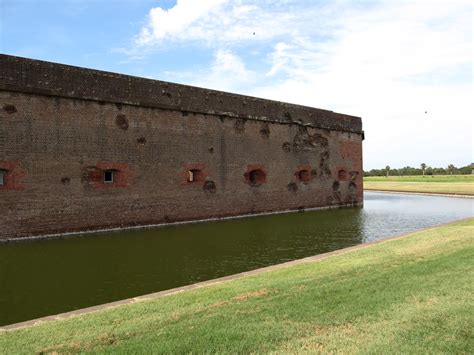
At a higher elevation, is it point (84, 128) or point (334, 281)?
point (84, 128)

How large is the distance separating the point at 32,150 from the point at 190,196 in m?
5.65

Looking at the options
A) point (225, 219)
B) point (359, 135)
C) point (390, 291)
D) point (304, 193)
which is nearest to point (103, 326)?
point (390, 291)

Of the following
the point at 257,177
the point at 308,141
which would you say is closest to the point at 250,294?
the point at 257,177

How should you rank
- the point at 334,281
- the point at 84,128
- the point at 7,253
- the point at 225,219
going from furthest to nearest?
the point at 225,219 < the point at 84,128 < the point at 7,253 < the point at 334,281

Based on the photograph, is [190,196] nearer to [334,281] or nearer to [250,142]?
[250,142]

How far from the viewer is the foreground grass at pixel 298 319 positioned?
3406 mm

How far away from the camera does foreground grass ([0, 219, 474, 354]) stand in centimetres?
341

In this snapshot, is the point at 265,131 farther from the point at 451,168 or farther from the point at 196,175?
the point at 451,168

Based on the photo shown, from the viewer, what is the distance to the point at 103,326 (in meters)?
4.26

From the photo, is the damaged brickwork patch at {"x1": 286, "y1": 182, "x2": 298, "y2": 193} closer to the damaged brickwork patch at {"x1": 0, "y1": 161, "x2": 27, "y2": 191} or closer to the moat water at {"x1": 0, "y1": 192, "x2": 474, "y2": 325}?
the moat water at {"x1": 0, "y1": 192, "x2": 474, "y2": 325}

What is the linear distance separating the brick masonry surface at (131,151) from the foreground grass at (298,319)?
25.8 feet

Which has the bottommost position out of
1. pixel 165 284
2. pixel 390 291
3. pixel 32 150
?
pixel 165 284

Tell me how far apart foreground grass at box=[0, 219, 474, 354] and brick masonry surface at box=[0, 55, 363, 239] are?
7.88m

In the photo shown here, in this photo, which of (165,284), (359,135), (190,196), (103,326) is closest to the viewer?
(103,326)
